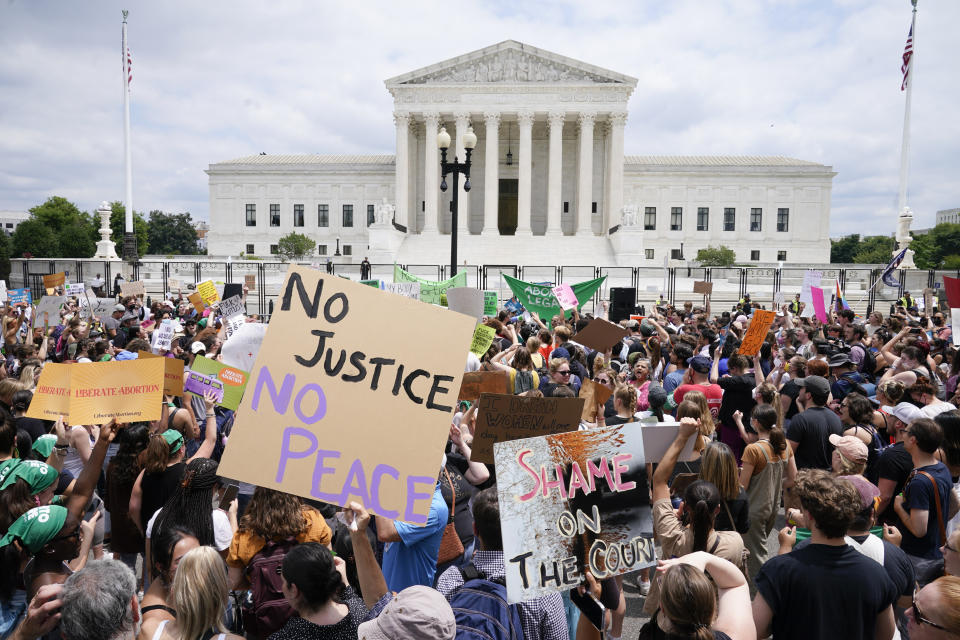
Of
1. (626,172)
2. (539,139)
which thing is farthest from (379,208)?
(626,172)

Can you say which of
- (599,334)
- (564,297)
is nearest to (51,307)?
(564,297)

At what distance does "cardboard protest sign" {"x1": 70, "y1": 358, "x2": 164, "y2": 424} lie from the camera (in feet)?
15.6

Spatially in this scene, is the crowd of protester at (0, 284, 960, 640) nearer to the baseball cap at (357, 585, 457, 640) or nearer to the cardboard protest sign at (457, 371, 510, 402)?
the baseball cap at (357, 585, 457, 640)

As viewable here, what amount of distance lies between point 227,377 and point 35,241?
68.7 meters

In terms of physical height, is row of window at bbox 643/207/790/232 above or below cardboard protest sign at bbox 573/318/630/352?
above

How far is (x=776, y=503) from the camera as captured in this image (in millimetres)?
5016

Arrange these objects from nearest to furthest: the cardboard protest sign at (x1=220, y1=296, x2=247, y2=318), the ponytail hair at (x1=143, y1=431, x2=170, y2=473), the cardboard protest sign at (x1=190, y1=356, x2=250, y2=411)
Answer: the ponytail hair at (x1=143, y1=431, x2=170, y2=473)
the cardboard protest sign at (x1=190, y1=356, x2=250, y2=411)
the cardboard protest sign at (x1=220, y1=296, x2=247, y2=318)

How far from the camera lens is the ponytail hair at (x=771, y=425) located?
503cm

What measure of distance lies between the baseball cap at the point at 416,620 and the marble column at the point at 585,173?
167 ft

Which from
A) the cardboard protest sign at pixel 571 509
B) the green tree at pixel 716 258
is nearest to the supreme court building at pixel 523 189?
the green tree at pixel 716 258

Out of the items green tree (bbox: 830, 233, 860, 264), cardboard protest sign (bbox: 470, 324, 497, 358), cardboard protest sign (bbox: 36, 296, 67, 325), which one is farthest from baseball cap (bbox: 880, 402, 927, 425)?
green tree (bbox: 830, 233, 860, 264)

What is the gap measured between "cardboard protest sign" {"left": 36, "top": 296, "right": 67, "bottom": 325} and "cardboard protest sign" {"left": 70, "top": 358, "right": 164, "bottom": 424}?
29.1ft

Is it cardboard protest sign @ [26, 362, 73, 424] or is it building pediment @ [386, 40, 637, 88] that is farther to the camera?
building pediment @ [386, 40, 637, 88]

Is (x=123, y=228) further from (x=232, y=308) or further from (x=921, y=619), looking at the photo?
(x=921, y=619)
